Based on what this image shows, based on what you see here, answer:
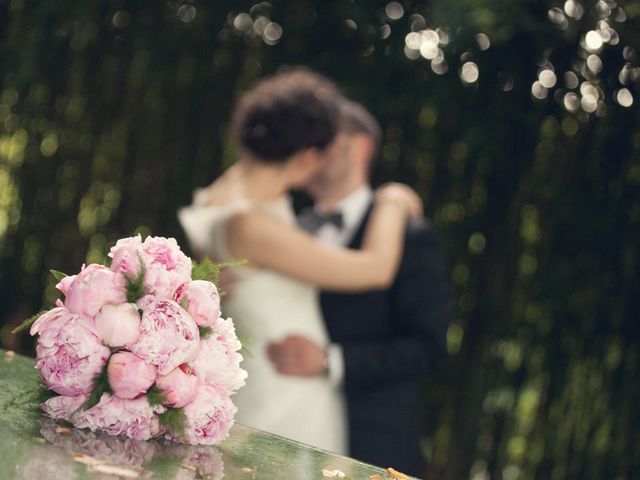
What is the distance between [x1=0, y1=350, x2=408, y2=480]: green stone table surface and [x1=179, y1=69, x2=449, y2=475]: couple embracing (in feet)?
3.81

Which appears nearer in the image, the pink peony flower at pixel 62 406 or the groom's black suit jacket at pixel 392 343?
the pink peony flower at pixel 62 406

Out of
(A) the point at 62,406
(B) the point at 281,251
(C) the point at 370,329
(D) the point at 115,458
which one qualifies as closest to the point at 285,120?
(B) the point at 281,251

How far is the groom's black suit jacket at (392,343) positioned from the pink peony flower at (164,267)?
1.32 meters

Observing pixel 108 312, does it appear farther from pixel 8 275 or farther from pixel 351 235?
pixel 8 275

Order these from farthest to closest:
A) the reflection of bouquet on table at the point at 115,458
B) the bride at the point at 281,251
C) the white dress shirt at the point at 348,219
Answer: the white dress shirt at the point at 348,219 → the bride at the point at 281,251 → the reflection of bouquet on table at the point at 115,458

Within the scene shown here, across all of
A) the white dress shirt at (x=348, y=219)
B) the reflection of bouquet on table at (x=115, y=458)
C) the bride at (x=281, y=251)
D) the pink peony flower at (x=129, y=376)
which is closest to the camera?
the reflection of bouquet on table at (x=115, y=458)

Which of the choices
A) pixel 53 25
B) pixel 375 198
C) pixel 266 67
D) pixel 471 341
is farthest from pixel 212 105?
pixel 375 198

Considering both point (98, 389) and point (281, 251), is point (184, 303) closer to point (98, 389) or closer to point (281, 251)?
point (98, 389)

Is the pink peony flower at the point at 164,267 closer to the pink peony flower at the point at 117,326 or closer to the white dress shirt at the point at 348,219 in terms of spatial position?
the pink peony flower at the point at 117,326

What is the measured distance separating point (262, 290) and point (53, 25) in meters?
1.81

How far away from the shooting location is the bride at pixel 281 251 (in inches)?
104

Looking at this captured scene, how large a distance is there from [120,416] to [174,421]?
0.20 ft

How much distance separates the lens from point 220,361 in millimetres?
1342

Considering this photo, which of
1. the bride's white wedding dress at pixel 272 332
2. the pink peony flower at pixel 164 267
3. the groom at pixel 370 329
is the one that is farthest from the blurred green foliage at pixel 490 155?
the pink peony flower at pixel 164 267
